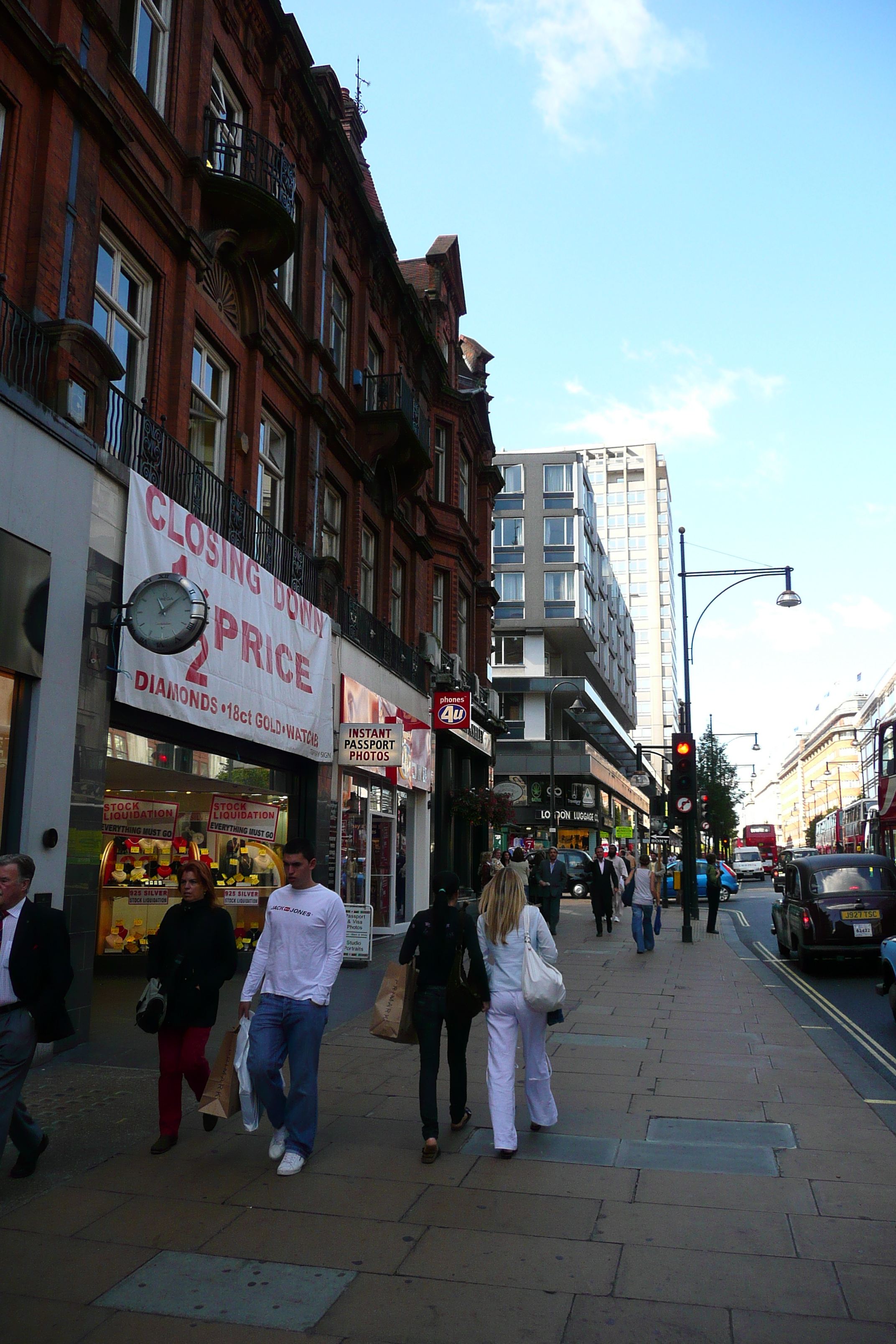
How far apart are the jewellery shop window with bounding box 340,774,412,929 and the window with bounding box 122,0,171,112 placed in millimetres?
Answer: 10503

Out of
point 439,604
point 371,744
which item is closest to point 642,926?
point 371,744

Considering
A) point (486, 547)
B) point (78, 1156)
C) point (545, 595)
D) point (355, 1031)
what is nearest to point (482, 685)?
point (486, 547)

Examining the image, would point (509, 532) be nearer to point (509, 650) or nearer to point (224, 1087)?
point (509, 650)

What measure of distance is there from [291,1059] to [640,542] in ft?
422

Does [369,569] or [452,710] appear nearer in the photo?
[369,569]

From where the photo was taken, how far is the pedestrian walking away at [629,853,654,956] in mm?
19797

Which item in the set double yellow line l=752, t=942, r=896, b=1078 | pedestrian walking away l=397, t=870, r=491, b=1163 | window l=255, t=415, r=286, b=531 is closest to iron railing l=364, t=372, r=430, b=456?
window l=255, t=415, r=286, b=531

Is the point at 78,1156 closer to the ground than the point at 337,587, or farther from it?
closer to the ground

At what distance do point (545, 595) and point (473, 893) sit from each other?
35789mm

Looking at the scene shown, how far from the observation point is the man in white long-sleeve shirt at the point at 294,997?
6.20 meters

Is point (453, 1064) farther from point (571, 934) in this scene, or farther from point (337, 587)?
point (571, 934)

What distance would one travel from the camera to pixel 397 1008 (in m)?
6.82

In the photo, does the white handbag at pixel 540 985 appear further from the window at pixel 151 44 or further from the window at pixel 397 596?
the window at pixel 397 596

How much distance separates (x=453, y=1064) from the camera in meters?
7.25
